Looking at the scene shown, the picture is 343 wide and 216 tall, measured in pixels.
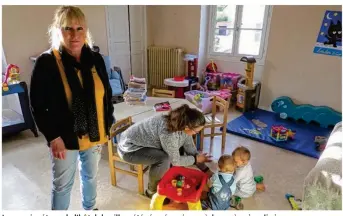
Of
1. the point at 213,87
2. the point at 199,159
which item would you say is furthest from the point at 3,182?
the point at 213,87

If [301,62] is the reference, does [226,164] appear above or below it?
below

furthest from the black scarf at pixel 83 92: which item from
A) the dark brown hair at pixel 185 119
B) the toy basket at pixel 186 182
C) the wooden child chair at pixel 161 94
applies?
the wooden child chair at pixel 161 94

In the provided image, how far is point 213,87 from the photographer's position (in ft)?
13.3

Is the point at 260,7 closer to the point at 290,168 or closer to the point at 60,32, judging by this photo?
the point at 290,168

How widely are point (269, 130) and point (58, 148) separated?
247 centimetres

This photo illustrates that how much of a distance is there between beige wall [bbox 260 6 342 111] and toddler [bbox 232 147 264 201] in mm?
2003

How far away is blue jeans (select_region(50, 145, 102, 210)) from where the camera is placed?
4.37 ft

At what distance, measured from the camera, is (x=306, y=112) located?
3340 mm

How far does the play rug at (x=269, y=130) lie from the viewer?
8.92 feet

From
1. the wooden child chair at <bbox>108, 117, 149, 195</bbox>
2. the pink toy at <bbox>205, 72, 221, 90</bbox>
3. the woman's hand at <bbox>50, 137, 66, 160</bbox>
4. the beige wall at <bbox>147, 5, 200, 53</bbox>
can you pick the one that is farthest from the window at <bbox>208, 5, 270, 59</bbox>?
the woman's hand at <bbox>50, 137, 66, 160</bbox>

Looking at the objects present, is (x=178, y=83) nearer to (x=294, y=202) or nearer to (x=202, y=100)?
→ (x=202, y=100)

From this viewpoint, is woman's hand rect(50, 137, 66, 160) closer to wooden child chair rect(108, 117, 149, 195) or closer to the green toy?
wooden child chair rect(108, 117, 149, 195)

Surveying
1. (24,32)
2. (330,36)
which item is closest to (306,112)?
(330,36)

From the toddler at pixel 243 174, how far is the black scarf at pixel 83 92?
1000 millimetres
